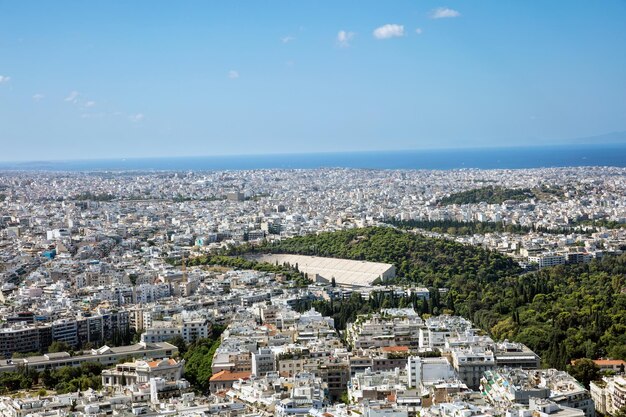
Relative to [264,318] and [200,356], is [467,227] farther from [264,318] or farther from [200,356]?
[200,356]

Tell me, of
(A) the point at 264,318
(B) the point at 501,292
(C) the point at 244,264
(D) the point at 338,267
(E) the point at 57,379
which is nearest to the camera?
(E) the point at 57,379

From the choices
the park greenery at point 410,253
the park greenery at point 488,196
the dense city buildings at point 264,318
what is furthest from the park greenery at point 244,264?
the park greenery at point 488,196

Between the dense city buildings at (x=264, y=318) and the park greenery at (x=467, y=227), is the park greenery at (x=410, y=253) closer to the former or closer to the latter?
the dense city buildings at (x=264, y=318)

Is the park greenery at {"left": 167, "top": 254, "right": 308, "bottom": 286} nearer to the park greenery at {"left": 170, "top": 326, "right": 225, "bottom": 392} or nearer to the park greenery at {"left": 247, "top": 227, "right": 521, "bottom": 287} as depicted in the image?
the park greenery at {"left": 247, "top": 227, "right": 521, "bottom": 287}

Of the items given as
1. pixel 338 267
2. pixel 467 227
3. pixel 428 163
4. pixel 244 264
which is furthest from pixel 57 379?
pixel 428 163

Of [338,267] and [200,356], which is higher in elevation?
[200,356]

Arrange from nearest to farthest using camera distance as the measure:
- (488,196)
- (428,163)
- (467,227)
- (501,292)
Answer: (501,292)
(467,227)
(488,196)
(428,163)

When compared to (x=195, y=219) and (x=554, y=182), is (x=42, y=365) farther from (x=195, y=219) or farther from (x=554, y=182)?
(x=554, y=182)

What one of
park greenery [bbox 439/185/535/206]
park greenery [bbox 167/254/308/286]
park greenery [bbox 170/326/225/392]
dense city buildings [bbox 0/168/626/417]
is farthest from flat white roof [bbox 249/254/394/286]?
park greenery [bbox 439/185/535/206]
